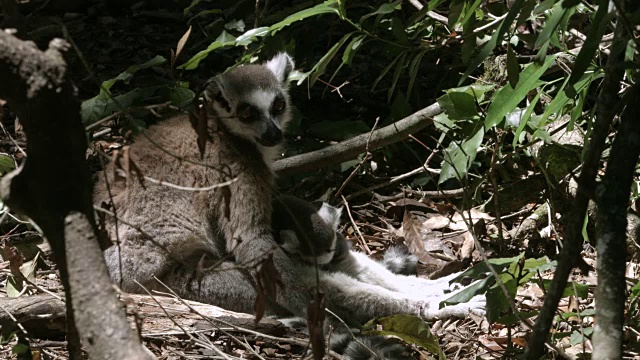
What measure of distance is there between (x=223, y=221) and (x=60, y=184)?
250 cm

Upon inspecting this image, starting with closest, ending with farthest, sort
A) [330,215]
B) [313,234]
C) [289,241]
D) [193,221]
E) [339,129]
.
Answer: [193,221] < [289,241] < [313,234] < [330,215] < [339,129]

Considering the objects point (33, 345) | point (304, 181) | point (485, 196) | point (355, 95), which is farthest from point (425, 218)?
point (33, 345)

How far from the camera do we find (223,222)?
4.30m

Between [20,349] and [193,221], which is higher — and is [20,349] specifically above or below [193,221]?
below

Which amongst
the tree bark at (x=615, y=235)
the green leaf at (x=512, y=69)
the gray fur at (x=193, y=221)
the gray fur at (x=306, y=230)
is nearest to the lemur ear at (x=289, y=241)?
the gray fur at (x=306, y=230)

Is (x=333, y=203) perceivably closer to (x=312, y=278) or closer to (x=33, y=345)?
(x=312, y=278)

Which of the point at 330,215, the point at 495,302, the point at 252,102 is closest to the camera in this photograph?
the point at 495,302

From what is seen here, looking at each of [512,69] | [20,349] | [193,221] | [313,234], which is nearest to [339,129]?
[313,234]

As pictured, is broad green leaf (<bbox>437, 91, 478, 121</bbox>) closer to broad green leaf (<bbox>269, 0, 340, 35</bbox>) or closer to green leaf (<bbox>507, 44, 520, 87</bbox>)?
broad green leaf (<bbox>269, 0, 340, 35</bbox>)

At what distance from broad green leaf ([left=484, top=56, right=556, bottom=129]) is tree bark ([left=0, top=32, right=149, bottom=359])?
6.45 feet

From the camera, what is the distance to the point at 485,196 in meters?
5.83

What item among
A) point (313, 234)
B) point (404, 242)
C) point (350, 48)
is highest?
point (350, 48)

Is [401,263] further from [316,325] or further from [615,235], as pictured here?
[316,325]

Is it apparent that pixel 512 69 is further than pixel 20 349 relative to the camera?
Yes
